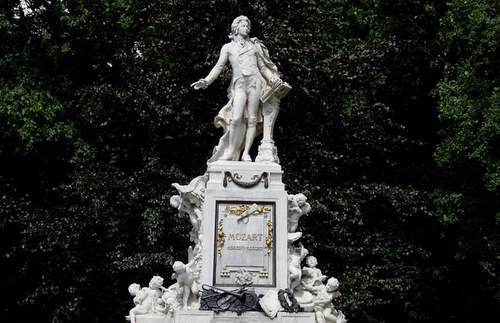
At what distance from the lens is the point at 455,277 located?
62.8 feet

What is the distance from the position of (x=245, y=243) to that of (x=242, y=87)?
2.37 meters

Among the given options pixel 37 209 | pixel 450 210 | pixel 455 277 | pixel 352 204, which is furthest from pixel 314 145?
pixel 37 209

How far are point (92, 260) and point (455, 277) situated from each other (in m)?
8.75

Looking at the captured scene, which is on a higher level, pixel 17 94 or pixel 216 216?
pixel 17 94

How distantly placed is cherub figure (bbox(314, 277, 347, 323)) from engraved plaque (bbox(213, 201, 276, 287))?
0.78 m

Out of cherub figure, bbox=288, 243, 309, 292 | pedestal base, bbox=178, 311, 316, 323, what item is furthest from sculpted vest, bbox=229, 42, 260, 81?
pedestal base, bbox=178, 311, 316, 323

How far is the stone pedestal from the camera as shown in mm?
10680

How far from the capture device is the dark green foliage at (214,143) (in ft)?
55.7

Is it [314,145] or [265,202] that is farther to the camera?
[314,145]

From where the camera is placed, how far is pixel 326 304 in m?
11.0

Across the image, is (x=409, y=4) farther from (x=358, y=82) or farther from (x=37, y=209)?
(x=37, y=209)

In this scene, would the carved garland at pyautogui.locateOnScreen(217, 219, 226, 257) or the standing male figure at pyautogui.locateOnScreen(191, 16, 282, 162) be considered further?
the standing male figure at pyautogui.locateOnScreen(191, 16, 282, 162)

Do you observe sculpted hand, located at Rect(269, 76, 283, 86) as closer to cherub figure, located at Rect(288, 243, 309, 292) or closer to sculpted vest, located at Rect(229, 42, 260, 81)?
sculpted vest, located at Rect(229, 42, 260, 81)

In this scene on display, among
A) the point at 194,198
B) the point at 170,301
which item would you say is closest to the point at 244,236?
the point at 194,198
